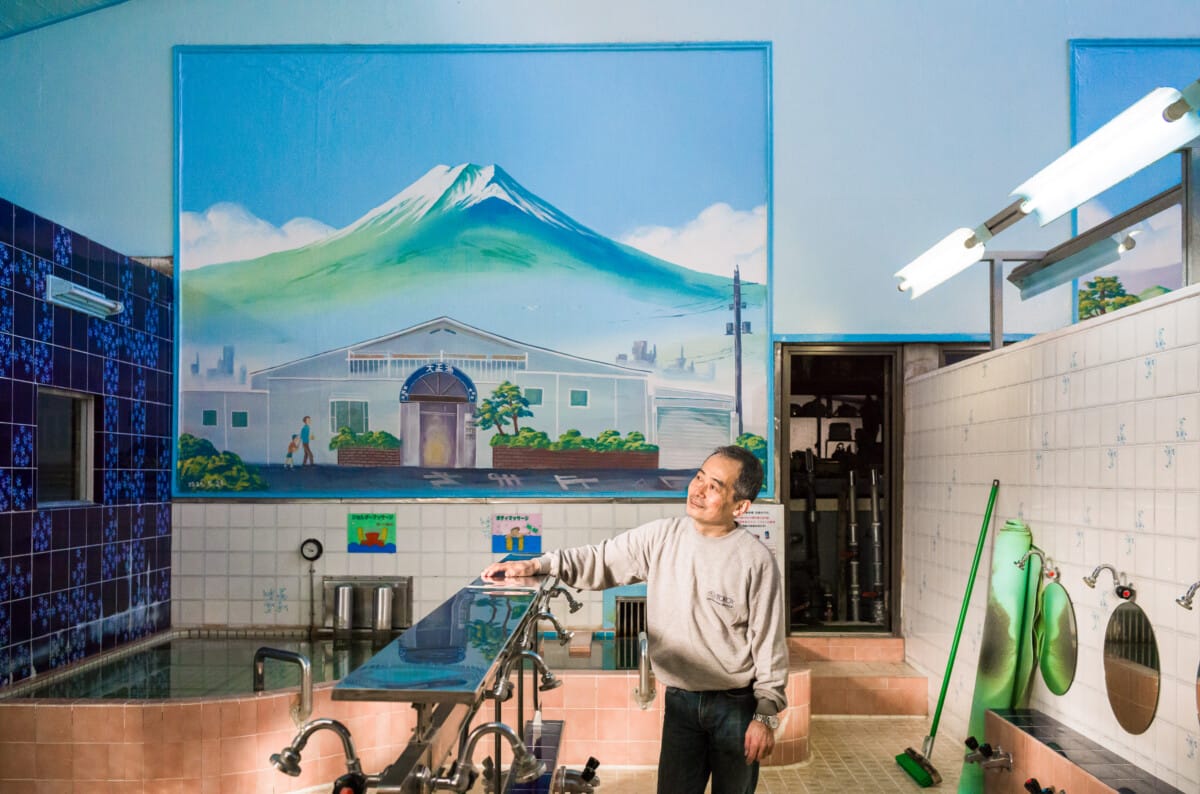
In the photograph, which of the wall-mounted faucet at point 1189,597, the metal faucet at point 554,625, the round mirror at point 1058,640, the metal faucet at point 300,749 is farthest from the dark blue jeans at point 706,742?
the round mirror at point 1058,640

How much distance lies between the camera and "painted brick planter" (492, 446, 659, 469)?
5836mm

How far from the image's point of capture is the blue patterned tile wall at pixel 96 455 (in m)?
4.24

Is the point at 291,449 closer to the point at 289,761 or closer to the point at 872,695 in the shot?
the point at 872,695

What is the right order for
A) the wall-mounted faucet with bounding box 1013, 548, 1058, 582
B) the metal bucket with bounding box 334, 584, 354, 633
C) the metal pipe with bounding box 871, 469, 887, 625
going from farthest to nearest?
the metal pipe with bounding box 871, 469, 887, 625 < the metal bucket with bounding box 334, 584, 354, 633 < the wall-mounted faucet with bounding box 1013, 548, 1058, 582

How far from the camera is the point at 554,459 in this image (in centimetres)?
584

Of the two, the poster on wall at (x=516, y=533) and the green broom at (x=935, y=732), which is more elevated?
the poster on wall at (x=516, y=533)

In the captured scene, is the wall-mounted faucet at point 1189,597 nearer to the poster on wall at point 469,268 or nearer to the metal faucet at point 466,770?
the metal faucet at point 466,770

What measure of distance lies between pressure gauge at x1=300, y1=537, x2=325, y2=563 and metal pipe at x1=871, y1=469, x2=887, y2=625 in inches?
133

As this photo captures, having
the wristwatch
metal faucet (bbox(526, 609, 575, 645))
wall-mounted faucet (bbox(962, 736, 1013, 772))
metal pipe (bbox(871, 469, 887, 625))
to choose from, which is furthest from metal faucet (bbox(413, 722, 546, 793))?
metal pipe (bbox(871, 469, 887, 625))

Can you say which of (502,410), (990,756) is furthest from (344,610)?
(990,756)

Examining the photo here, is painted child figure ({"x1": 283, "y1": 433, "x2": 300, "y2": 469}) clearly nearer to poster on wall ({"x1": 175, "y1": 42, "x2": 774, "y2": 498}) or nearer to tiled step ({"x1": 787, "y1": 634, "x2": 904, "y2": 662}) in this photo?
poster on wall ({"x1": 175, "y1": 42, "x2": 774, "y2": 498})

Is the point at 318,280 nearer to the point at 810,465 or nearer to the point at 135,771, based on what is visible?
the point at 135,771

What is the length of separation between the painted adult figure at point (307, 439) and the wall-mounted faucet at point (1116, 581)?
13.5ft

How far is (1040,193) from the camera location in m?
3.77
